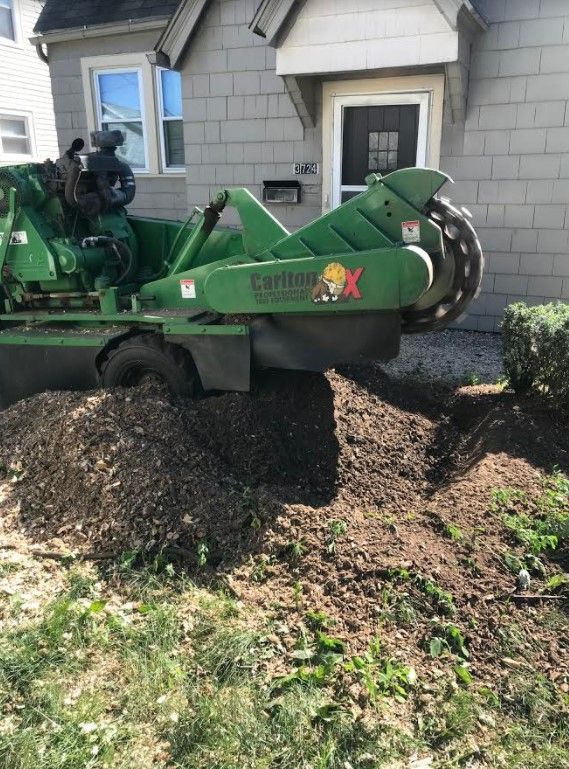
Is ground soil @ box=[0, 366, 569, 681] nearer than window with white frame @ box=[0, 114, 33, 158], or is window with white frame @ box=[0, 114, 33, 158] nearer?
ground soil @ box=[0, 366, 569, 681]

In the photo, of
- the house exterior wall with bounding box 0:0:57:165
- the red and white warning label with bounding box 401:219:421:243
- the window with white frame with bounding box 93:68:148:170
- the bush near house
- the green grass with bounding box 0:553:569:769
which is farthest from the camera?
the house exterior wall with bounding box 0:0:57:165

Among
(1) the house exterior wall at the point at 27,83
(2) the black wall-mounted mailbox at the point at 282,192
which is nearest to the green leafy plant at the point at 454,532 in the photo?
(2) the black wall-mounted mailbox at the point at 282,192

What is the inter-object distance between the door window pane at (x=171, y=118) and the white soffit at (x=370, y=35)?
310 cm

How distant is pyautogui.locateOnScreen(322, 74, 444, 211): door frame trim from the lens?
289 inches

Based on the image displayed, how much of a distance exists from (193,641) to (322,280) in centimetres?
229

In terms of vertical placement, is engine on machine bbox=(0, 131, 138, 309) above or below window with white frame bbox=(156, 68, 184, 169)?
below

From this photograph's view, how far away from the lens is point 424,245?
159 inches

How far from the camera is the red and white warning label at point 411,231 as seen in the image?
4016 mm

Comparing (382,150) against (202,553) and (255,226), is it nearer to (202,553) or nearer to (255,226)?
(255,226)

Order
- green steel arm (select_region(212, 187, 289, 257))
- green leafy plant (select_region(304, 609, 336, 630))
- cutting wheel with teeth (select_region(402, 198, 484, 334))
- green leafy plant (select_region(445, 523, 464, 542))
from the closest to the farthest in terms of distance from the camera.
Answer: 1. green leafy plant (select_region(304, 609, 336, 630))
2. green leafy plant (select_region(445, 523, 464, 542))
3. cutting wheel with teeth (select_region(402, 198, 484, 334))
4. green steel arm (select_region(212, 187, 289, 257))

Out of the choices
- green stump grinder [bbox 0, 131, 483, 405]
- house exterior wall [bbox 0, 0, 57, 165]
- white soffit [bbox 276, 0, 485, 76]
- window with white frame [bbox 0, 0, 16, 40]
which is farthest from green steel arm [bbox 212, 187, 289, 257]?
window with white frame [bbox 0, 0, 16, 40]

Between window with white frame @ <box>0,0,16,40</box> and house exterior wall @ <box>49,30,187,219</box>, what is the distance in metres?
6.89

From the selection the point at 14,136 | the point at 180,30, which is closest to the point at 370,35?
the point at 180,30

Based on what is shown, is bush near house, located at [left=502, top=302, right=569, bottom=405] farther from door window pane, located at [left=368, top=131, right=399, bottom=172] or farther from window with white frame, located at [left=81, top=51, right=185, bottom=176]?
window with white frame, located at [left=81, top=51, right=185, bottom=176]
